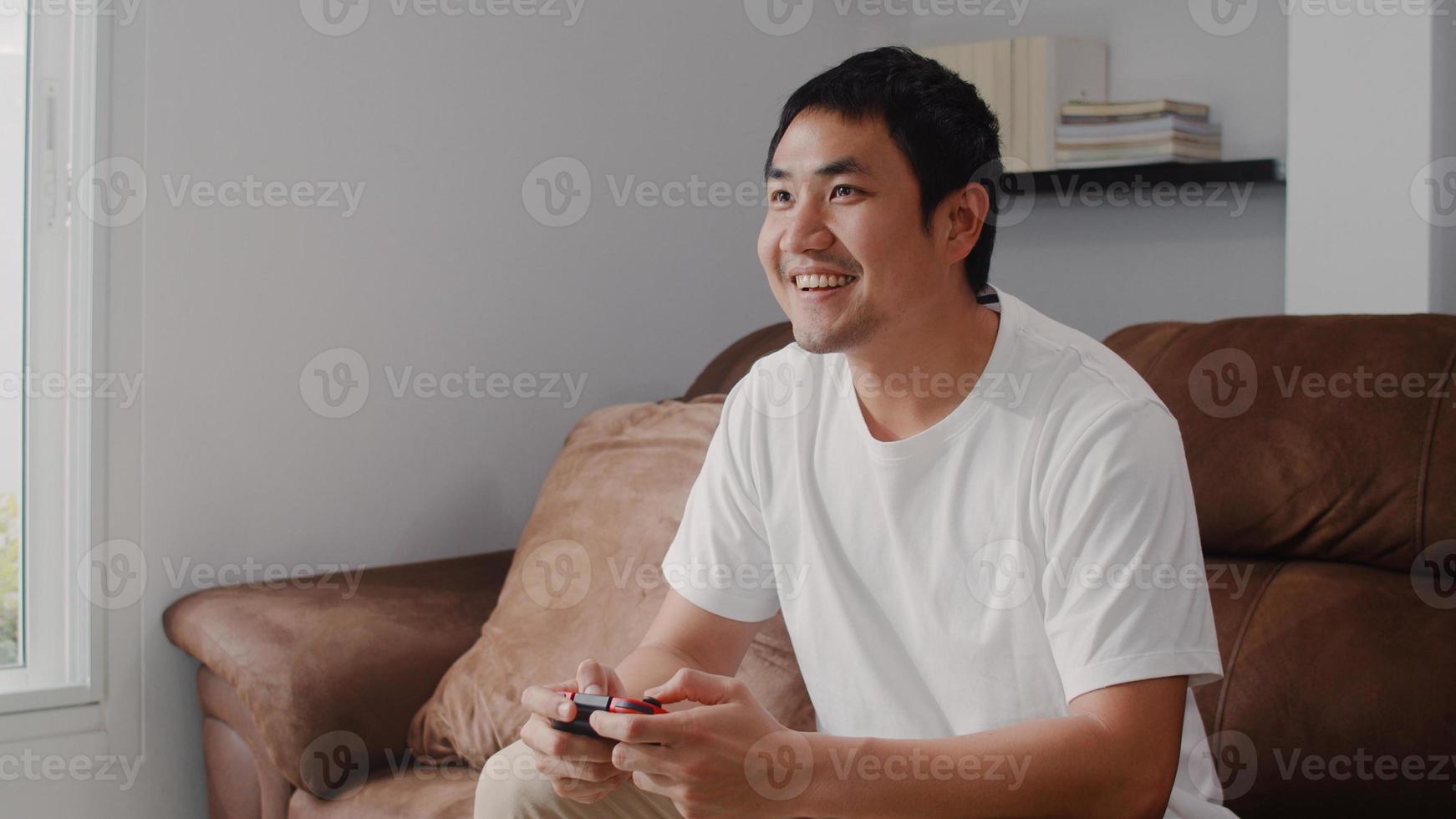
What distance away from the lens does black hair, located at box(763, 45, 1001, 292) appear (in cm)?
150

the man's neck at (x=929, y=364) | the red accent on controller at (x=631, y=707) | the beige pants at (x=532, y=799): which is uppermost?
the man's neck at (x=929, y=364)

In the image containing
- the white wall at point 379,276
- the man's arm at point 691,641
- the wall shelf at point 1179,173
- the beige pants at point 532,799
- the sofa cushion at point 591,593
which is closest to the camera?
the beige pants at point 532,799

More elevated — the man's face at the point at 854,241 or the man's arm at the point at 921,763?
the man's face at the point at 854,241

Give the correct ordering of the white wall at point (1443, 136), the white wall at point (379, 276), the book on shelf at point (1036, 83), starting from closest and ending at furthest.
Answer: the white wall at point (1443, 136)
the white wall at point (379, 276)
the book on shelf at point (1036, 83)

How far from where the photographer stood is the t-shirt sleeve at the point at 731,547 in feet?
5.31

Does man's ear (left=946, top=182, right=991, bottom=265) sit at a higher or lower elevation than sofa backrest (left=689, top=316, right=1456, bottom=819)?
higher

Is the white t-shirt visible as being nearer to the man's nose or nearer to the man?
the man

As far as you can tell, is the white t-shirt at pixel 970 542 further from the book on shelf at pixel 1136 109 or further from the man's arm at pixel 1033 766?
the book on shelf at pixel 1136 109

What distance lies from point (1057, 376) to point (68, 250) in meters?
1.65

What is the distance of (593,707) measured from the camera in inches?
50.9

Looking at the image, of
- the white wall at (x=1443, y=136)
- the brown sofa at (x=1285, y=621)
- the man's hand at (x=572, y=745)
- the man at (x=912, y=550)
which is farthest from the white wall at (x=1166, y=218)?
the man's hand at (x=572, y=745)

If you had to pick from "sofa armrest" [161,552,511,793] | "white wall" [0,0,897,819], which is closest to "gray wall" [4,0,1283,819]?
"white wall" [0,0,897,819]

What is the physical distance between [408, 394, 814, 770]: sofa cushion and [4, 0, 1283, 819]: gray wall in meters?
0.47

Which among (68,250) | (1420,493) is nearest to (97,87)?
(68,250)
